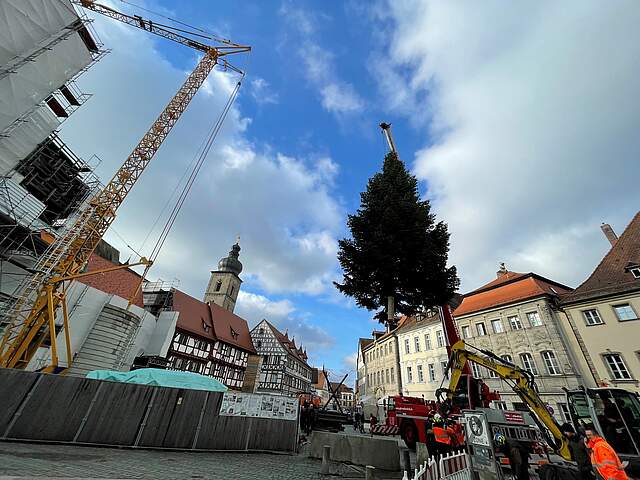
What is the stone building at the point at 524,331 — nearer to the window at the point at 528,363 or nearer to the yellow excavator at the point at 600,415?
the window at the point at 528,363

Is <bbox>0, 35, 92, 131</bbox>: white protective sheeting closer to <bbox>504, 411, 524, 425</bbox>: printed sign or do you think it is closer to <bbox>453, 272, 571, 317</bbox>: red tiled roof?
<bbox>504, 411, 524, 425</bbox>: printed sign

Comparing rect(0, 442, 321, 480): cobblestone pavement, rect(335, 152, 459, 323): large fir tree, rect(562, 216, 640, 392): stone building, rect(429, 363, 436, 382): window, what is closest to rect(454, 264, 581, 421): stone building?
rect(562, 216, 640, 392): stone building

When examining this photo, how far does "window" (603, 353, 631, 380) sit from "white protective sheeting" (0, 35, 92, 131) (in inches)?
1654

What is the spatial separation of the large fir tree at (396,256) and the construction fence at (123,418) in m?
8.22

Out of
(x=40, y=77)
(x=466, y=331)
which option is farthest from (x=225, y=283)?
(x=466, y=331)

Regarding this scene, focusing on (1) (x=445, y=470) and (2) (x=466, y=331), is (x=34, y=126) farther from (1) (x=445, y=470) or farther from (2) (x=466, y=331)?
(2) (x=466, y=331)

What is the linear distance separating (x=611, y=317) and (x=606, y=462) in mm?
22453

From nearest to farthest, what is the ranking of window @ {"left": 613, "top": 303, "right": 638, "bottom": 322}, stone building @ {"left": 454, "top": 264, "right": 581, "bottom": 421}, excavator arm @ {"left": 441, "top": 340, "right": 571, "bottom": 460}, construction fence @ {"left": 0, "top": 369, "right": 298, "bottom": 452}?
excavator arm @ {"left": 441, "top": 340, "right": 571, "bottom": 460}
construction fence @ {"left": 0, "top": 369, "right": 298, "bottom": 452}
window @ {"left": 613, "top": 303, "right": 638, "bottom": 322}
stone building @ {"left": 454, "top": 264, "right": 581, "bottom": 421}

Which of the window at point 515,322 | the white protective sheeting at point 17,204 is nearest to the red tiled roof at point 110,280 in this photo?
the white protective sheeting at point 17,204

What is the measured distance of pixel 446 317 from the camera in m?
14.8

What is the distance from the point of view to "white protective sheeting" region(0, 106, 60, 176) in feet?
51.0

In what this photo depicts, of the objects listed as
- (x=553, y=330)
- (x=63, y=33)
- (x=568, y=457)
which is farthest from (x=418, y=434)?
(x=63, y=33)

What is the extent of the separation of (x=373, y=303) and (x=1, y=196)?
868 inches

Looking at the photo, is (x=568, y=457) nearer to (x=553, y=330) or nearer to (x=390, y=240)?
(x=390, y=240)
